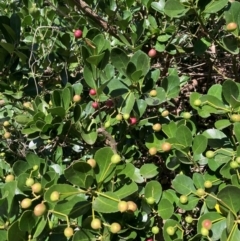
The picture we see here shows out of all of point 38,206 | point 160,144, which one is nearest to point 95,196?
point 38,206

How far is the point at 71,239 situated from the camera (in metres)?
1.28

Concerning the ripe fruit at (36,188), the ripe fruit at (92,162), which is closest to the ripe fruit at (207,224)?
the ripe fruit at (92,162)

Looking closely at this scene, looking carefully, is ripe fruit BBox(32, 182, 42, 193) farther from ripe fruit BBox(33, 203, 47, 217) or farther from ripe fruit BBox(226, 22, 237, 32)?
ripe fruit BBox(226, 22, 237, 32)

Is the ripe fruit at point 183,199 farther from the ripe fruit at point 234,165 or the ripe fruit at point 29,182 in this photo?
the ripe fruit at point 29,182

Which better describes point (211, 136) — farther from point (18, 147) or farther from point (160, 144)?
point (18, 147)

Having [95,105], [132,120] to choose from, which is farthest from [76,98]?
[132,120]

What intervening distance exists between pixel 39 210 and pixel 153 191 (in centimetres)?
37

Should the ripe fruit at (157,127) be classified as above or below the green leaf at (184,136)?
below

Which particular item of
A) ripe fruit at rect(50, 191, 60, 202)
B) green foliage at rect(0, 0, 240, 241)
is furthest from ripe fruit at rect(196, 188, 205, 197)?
ripe fruit at rect(50, 191, 60, 202)

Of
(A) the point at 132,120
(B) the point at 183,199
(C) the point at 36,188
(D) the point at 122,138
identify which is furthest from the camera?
(D) the point at 122,138

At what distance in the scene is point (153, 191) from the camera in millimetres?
1393

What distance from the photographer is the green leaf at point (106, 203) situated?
1165 mm

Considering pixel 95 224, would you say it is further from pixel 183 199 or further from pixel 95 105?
pixel 95 105

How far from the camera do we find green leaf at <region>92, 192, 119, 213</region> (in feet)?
3.82
